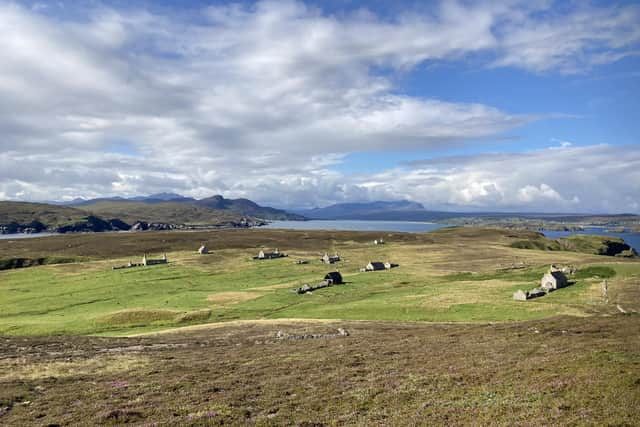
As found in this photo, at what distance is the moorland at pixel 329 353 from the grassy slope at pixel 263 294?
524 millimetres

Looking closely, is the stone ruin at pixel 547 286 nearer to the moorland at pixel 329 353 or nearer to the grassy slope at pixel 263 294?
the moorland at pixel 329 353

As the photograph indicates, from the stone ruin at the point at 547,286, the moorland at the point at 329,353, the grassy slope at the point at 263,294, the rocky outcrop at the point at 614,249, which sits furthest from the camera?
the rocky outcrop at the point at 614,249

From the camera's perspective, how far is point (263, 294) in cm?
8231

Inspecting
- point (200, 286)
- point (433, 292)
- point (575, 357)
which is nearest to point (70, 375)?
point (575, 357)

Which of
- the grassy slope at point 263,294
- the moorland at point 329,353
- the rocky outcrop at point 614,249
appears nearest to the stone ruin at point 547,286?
the moorland at point 329,353

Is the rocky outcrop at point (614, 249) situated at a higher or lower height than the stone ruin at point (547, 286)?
lower

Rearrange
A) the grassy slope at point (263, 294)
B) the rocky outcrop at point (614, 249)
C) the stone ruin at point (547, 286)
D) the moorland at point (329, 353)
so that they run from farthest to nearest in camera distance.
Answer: the rocky outcrop at point (614, 249) → the stone ruin at point (547, 286) → the grassy slope at point (263, 294) → the moorland at point (329, 353)

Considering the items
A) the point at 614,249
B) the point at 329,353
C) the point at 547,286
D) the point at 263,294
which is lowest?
the point at 614,249

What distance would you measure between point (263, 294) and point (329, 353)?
48568mm

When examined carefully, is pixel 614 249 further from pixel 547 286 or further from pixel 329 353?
pixel 329 353

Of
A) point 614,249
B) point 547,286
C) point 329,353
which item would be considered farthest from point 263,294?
point 614,249

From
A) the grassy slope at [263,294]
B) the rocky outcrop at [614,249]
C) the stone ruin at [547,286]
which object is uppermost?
the stone ruin at [547,286]

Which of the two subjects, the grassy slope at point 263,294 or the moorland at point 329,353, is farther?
the grassy slope at point 263,294

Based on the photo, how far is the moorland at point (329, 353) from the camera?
19.6 m
